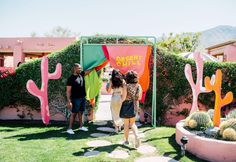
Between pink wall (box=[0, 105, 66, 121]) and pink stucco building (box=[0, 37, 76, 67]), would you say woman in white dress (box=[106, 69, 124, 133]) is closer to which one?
pink wall (box=[0, 105, 66, 121])

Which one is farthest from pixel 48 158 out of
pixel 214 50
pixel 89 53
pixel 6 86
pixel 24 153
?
pixel 214 50

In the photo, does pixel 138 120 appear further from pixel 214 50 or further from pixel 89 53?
pixel 214 50

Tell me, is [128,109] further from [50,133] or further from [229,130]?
[50,133]

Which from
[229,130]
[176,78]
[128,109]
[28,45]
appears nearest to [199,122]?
[229,130]

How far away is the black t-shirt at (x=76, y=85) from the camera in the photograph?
25.1 feet

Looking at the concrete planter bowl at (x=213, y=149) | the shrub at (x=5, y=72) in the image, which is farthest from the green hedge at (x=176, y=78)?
the shrub at (x=5, y=72)

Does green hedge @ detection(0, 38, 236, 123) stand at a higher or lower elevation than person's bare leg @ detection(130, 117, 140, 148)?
higher

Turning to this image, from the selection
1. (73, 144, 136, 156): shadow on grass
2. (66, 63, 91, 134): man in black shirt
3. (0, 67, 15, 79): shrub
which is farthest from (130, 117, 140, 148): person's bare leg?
(0, 67, 15, 79): shrub

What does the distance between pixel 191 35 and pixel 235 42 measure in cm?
1722

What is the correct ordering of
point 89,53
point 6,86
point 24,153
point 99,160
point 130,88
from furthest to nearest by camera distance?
point 6,86 → point 89,53 → point 130,88 → point 24,153 → point 99,160

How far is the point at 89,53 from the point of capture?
8547 mm

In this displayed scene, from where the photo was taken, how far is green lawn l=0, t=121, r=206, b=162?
18.5ft

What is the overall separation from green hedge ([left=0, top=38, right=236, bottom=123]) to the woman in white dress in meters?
1.95

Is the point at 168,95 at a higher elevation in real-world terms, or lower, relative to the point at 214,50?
lower
